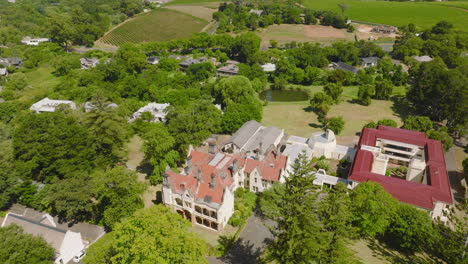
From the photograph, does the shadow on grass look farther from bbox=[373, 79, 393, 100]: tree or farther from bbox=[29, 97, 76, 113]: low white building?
bbox=[29, 97, 76, 113]: low white building

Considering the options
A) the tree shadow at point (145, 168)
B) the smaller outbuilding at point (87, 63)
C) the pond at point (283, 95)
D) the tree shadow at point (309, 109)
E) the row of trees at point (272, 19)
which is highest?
the row of trees at point (272, 19)

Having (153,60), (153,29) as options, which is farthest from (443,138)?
(153,29)

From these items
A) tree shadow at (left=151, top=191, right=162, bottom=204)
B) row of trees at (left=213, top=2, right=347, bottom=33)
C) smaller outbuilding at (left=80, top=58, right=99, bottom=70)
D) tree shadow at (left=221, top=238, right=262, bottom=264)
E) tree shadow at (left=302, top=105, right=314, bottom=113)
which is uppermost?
row of trees at (left=213, top=2, right=347, bottom=33)

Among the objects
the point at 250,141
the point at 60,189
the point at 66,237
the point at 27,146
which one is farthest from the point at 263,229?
the point at 27,146

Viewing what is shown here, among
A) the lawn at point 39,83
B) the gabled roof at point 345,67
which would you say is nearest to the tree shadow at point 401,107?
the gabled roof at point 345,67

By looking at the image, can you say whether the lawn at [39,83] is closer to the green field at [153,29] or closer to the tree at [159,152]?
the green field at [153,29]

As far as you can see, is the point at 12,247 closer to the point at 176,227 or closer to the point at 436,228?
the point at 176,227

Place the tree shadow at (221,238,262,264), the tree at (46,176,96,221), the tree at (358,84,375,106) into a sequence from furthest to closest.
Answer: the tree at (358,84,375,106) < the tree at (46,176,96,221) < the tree shadow at (221,238,262,264)

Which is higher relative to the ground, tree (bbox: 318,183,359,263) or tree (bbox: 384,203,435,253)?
tree (bbox: 318,183,359,263)

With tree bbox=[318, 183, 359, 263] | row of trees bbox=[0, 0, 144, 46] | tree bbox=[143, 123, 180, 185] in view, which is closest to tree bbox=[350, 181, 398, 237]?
tree bbox=[318, 183, 359, 263]
